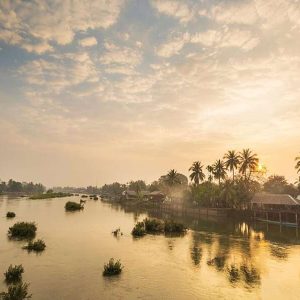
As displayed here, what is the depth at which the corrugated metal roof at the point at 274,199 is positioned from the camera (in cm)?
6838

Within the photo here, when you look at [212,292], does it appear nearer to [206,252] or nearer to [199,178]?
[206,252]

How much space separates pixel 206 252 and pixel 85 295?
18.0 meters

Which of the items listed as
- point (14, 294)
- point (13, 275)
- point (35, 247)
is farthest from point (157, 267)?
point (14, 294)

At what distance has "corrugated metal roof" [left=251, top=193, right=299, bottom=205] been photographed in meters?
68.4

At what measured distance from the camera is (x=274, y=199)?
2857 inches

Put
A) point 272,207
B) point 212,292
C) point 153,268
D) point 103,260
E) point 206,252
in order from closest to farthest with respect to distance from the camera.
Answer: point 212,292 < point 153,268 < point 103,260 < point 206,252 < point 272,207

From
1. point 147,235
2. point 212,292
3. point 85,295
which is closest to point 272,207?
point 147,235

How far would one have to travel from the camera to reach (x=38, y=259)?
86.9 feet

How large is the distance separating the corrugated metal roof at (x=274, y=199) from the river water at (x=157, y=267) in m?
29.0

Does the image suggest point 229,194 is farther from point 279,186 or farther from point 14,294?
point 14,294

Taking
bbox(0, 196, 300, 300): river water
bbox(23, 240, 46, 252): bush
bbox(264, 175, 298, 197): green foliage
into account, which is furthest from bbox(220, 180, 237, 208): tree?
bbox(23, 240, 46, 252): bush

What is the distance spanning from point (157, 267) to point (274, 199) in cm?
5487

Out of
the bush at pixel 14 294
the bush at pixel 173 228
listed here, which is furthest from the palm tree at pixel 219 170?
the bush at pixel 14 294

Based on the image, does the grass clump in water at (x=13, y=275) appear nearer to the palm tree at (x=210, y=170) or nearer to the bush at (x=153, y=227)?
the bush at (x=153, y=227)
